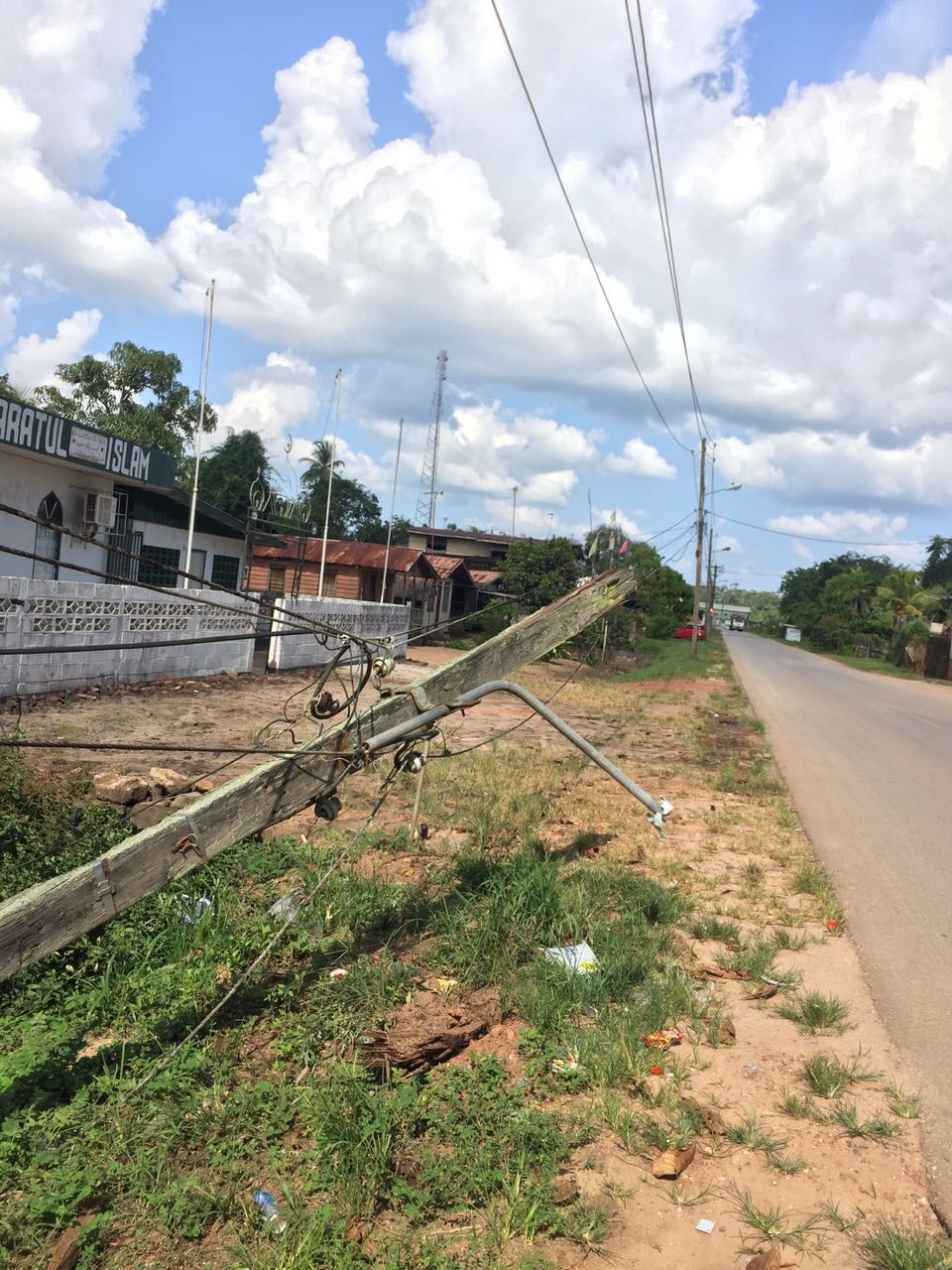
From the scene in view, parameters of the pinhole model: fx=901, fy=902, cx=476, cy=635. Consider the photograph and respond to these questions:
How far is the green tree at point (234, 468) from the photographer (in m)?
49.6

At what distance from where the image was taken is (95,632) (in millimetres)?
13812

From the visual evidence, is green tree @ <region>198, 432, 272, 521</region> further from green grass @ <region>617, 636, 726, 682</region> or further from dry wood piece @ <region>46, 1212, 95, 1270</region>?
dry wood piece @ <region>46, 1212, 95, 1270</region>

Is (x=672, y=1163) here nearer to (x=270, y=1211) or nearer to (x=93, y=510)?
(x=270, y=1211)

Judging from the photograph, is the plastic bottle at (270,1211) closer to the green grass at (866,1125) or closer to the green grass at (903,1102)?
the green grass at (866,1125)

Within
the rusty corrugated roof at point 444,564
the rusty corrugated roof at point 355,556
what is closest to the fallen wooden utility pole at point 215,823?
the rusty corrugated roof at point 355,556

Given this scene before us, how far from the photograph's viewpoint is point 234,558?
85.6 ft

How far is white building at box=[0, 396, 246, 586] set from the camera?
55.9 ft

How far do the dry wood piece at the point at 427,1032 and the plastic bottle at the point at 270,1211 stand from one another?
0.87 meters

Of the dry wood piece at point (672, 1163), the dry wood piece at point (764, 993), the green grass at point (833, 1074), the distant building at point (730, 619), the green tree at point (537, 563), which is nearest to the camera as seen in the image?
the dry wood piece at point (672, 1163)

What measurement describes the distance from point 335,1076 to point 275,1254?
1.00 metres

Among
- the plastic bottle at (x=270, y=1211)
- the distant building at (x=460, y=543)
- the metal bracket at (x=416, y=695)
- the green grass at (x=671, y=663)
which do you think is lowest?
the plastic bottle at (x=270, y=1211)

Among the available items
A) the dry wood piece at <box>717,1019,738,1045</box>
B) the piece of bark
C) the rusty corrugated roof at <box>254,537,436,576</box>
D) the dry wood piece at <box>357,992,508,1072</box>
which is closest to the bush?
the rusty corrugated roof at <box>254,537,436,576</box>

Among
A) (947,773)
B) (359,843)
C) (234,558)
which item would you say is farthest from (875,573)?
(359,843)

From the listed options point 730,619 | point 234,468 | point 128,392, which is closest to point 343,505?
point 234,468
